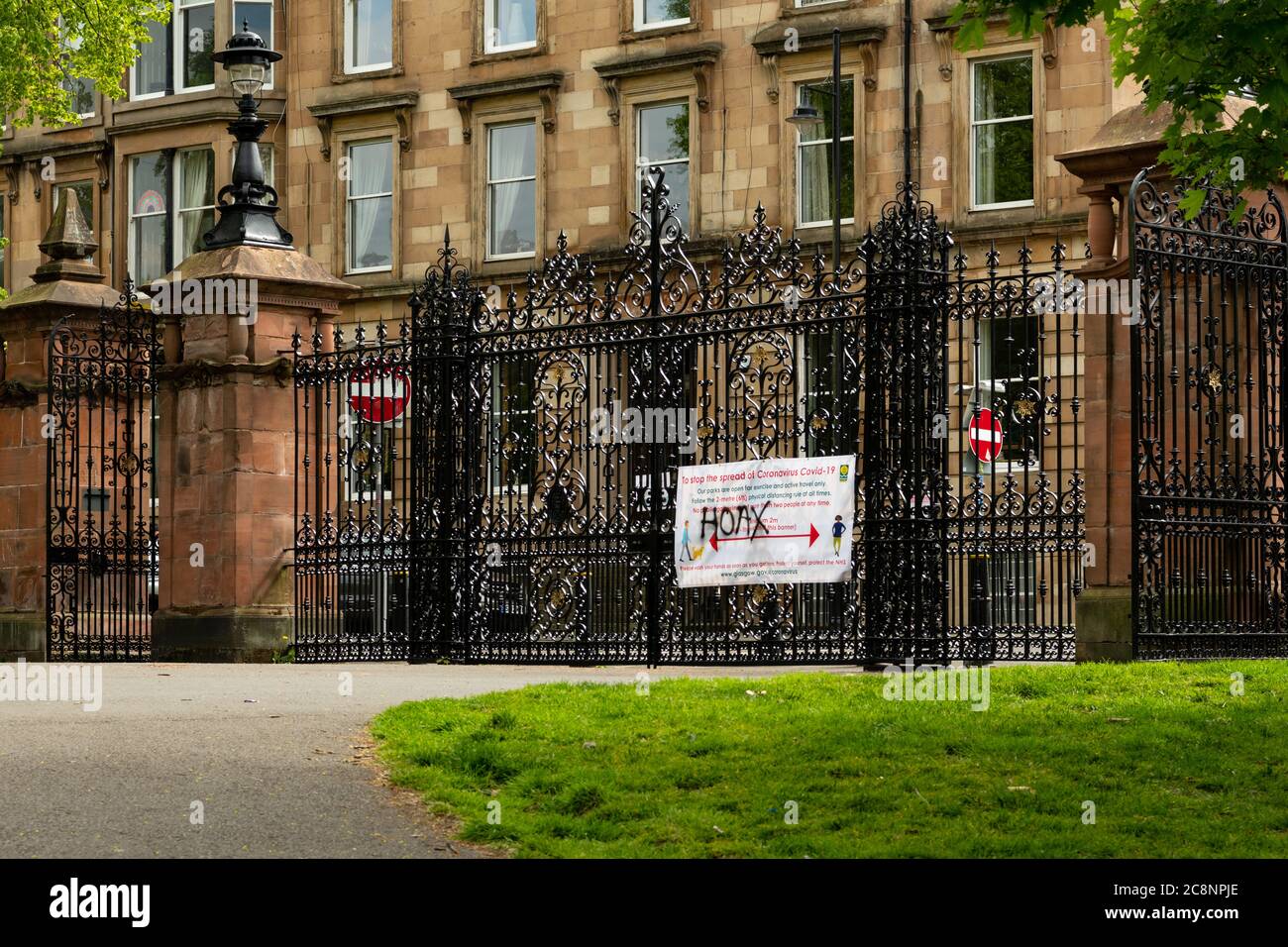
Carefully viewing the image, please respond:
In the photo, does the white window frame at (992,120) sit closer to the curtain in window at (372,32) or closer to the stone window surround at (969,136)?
the stone window surround at (969,136)

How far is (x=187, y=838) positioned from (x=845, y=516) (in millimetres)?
7362

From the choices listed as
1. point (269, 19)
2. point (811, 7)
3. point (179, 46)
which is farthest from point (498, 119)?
point (179, 46)

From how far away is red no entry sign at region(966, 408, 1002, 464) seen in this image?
15.4m

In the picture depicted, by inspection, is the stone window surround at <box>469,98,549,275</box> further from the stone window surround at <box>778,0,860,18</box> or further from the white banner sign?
the white banner sign

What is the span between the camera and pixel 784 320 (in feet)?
53.1

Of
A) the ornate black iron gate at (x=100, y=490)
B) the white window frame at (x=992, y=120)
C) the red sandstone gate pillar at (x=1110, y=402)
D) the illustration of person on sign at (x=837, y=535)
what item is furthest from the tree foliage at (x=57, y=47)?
the red sandstone gate pillar at (x=1110, y=402)

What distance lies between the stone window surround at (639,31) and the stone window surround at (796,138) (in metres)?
1.99

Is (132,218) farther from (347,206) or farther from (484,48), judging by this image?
(484,48)

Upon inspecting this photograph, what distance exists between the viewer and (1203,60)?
38.1ft

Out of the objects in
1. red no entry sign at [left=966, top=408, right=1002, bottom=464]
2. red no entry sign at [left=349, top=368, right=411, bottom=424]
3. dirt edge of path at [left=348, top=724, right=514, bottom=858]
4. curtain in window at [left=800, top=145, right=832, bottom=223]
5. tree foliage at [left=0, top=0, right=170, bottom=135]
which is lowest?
dirt edge of path at [left=348, top=724, right=514, bottom=858]

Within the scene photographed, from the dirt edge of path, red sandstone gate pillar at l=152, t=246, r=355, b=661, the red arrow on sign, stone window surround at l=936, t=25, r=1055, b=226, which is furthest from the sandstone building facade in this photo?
the dirt edge of path

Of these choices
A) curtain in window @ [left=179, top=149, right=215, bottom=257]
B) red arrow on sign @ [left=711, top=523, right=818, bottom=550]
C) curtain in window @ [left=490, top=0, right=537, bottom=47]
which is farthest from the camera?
curtain in window @ [left=179, top=149, right=215, bottom=257]

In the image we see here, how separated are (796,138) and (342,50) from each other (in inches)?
366

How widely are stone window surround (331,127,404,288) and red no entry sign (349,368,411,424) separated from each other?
18437 mm
